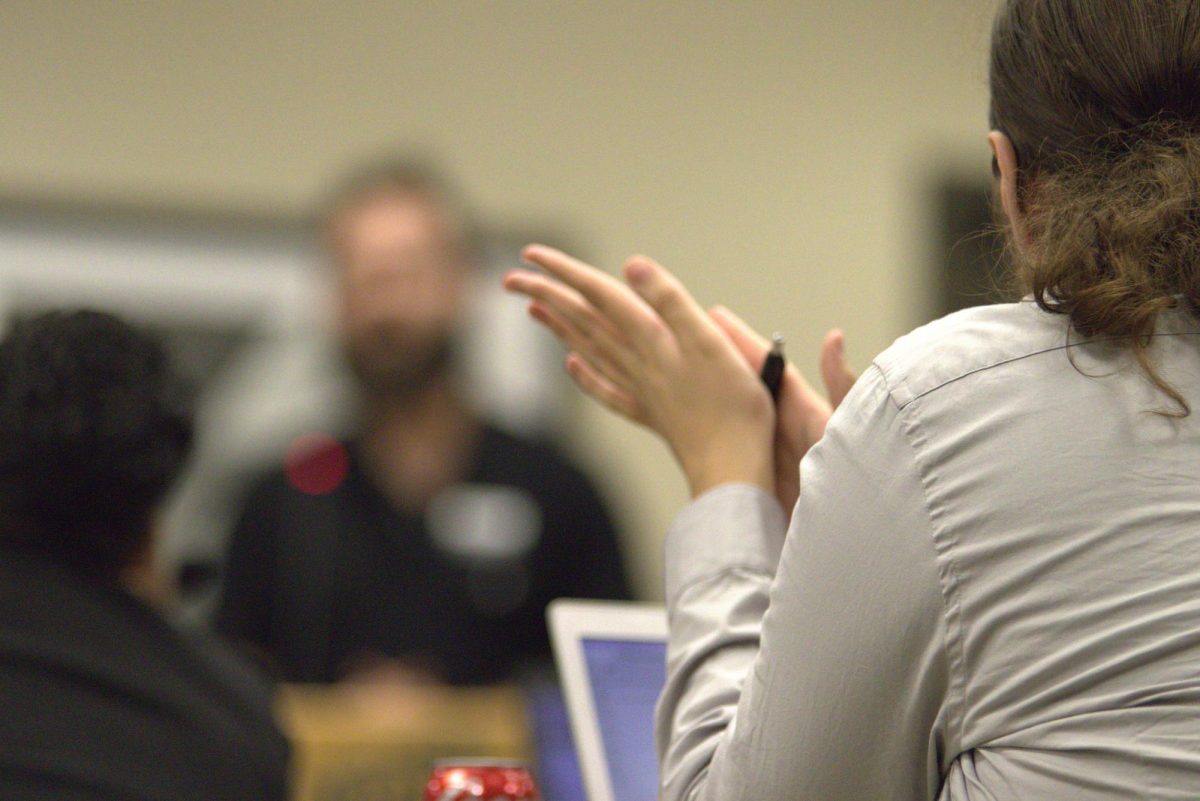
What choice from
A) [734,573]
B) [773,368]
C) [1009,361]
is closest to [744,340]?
[773,368]

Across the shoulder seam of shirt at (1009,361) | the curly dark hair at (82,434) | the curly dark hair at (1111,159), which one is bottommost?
the curly dark hair at (82,434)

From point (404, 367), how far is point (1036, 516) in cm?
211

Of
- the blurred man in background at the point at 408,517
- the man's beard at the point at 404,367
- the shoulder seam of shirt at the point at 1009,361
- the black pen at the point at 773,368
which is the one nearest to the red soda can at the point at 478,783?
the black pen at the point at 773,368

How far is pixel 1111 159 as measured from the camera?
2.34ft

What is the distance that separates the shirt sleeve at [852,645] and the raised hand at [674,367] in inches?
8.3

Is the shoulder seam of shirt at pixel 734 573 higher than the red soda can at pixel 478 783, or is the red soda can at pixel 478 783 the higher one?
the shoulder seam of shirt at pixel 734 573

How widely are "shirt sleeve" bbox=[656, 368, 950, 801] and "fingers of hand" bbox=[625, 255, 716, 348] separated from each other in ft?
0.82

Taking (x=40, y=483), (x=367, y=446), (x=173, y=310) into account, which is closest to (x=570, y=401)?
(x=367, y=446)

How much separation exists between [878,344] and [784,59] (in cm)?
76

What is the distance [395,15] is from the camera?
327 centimetres

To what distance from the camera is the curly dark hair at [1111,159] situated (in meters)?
0.67

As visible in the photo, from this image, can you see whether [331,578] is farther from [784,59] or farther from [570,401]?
[784,59]

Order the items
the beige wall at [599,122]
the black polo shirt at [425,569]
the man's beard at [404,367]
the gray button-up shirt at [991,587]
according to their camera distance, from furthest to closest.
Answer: the beige wall at [599,122] < the man's beard at [404,367] < the black polo shirt at [425,569] < the gray button-up shirt at [991,587]

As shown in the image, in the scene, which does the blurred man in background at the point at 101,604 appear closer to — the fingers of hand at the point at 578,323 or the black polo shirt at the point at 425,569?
the fingers of hand at the point at 578,323
